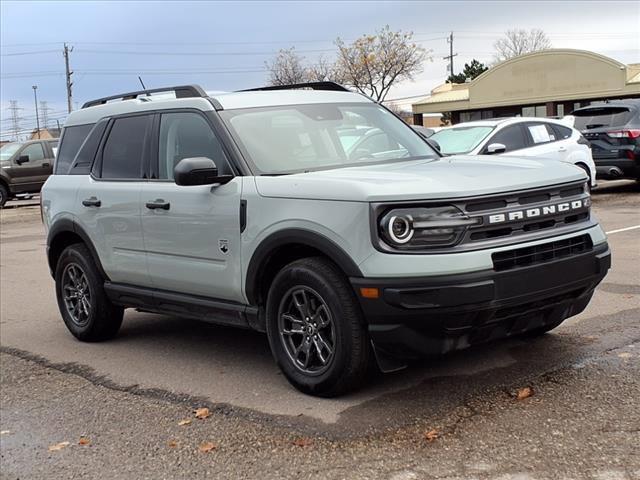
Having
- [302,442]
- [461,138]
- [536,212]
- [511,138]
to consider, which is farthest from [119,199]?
[511,138]

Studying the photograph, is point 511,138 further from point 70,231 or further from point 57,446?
point 57,446

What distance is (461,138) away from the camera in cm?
1265

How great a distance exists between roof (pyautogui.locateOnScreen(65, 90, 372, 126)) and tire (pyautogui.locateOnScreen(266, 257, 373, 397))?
150 centimetres

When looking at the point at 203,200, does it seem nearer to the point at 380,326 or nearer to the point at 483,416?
the point at 380,326

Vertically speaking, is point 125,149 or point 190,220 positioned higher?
point 125,149

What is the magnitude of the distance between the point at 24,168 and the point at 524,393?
73.0 ft

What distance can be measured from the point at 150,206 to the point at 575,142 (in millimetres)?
9890

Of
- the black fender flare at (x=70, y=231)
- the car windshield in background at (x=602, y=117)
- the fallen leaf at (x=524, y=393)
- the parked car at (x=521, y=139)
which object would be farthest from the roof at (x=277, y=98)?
the car windshield in background at (x=602, y=117)

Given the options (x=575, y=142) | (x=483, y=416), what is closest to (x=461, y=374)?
(x=483, y=416)

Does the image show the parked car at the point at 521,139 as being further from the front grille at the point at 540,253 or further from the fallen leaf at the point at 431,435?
the fallen leaf at the point at 431,435

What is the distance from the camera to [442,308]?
4152 millimetres

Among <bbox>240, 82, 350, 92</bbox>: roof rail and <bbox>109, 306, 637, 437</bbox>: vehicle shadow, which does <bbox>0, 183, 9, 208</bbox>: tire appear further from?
<bbox>240, 82, 350, 92</bbox>: roof rail

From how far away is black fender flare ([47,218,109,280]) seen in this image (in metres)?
6.54

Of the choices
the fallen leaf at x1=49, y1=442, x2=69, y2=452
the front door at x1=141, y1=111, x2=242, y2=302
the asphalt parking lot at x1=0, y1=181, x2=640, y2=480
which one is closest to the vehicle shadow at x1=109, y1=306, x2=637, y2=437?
the asphalt parking lot at x1=0, y1=181, x2=640, y2=480
